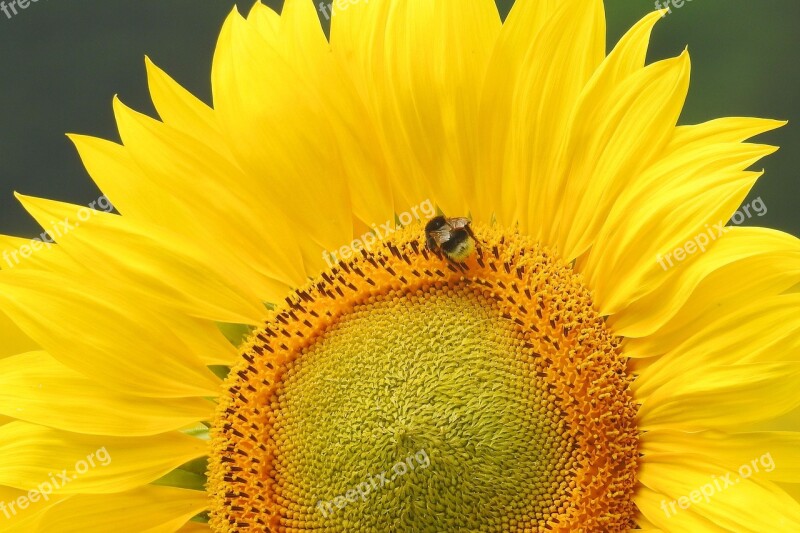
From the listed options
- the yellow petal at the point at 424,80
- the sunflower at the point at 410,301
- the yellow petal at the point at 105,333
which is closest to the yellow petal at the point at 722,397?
the sunflower at the point at 410,301

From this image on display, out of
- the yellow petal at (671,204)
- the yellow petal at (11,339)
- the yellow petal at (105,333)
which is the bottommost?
the yellow petal at (671,204)

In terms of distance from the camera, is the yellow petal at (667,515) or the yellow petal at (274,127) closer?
the yellow petal at (667,515)

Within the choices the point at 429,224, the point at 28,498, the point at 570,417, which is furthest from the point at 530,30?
the point at 28,498

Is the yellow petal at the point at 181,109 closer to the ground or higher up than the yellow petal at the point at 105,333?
higher up

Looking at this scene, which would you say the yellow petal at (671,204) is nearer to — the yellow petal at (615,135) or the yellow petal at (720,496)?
the yellow petal at (615,135)

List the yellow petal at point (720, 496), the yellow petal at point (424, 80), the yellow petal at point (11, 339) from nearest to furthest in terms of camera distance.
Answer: the yellow petal at point (720, 496), the yellow petal at point (424, 80), the yellow petal at point (11, 339)

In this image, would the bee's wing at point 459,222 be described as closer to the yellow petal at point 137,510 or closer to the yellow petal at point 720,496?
the yellow petal at point 720,496

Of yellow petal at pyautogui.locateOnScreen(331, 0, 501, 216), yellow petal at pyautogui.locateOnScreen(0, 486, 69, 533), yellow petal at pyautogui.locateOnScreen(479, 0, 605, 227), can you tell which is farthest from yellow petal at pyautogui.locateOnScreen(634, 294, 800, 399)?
yellow petal at pyautogui.locateOnScreen(0, 486, 69, 533)

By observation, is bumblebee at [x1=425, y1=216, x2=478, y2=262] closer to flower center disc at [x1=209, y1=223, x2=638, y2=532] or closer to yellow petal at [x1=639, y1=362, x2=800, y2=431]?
flower center disc at [x1=209, y1=223, x2=638, y2=532]

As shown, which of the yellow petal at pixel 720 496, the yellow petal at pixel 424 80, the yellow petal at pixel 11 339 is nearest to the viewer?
the yellow petal at pixel 720 496
